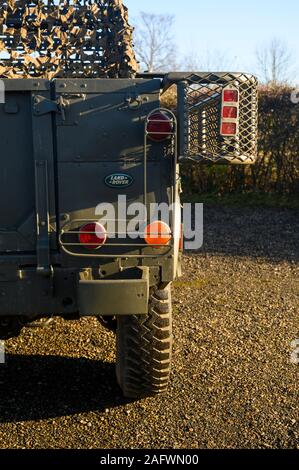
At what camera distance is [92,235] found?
136 inches

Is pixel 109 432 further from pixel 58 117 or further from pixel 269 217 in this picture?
pixel 269 217

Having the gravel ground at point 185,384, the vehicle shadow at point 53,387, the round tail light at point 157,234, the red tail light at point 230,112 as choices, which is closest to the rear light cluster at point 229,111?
the red tail light at point 230,112

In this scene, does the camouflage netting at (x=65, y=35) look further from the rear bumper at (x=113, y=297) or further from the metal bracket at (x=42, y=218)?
the rear bumper at (x=113, y=297)

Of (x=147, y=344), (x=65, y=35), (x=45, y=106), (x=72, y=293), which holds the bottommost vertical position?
(x=147, y=344)

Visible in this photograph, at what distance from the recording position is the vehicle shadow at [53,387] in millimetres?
3803

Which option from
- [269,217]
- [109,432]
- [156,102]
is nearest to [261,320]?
[109,432]

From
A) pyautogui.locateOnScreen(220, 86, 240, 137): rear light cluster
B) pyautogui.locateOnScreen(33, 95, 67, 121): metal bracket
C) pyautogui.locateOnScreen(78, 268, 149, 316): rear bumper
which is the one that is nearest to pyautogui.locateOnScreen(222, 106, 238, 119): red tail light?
pyautogui.locateOnScreen(220, 86, 240, 137): rear light cluster

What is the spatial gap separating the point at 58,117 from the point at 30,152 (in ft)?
0.85

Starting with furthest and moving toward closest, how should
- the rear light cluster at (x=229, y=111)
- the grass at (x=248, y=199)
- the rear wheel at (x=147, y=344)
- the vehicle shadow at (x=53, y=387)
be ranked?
the grass at (x=248, y=199) → the vehicle shadow at (x=53, y=387) → the rear wheel at (x=147, y=344) → the rear light cluster at (x=229, y=111)

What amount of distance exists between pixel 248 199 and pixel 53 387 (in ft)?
25.1

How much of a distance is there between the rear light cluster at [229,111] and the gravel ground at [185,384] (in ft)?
5.81

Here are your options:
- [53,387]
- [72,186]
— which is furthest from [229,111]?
[53,387]

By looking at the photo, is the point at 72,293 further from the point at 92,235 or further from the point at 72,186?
the point at 72,186

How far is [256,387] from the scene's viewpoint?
4.16m
